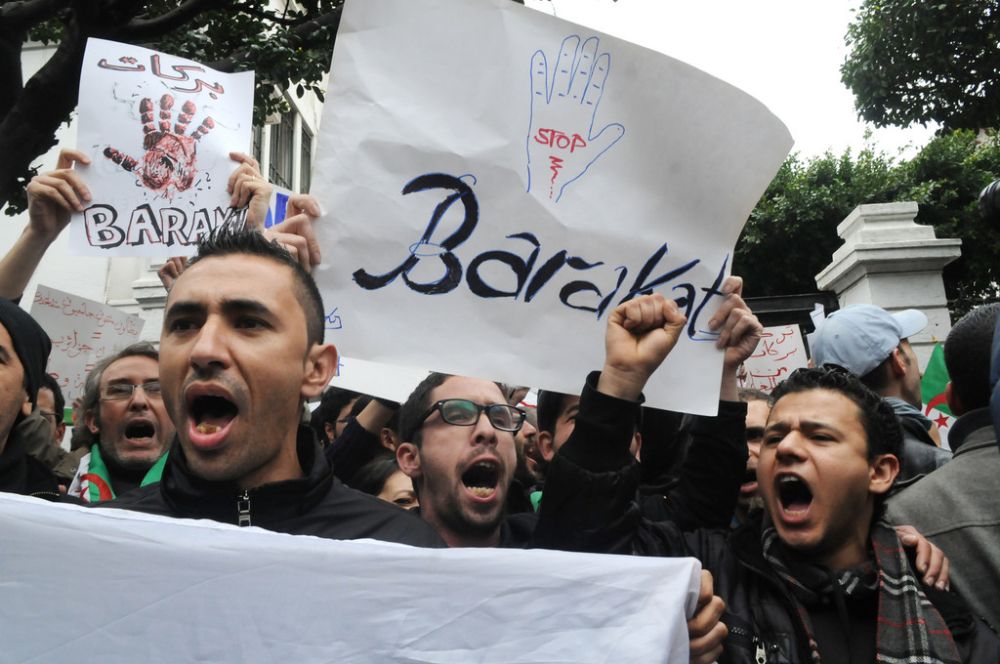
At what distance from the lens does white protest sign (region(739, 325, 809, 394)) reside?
14.4ft

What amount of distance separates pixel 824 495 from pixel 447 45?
1329mm

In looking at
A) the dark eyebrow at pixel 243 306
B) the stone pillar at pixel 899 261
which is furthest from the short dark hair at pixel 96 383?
the stone pillar at pixel 899 261

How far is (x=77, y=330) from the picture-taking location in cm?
447

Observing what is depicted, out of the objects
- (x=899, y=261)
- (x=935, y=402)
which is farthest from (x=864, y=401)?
(x=899, y=261)

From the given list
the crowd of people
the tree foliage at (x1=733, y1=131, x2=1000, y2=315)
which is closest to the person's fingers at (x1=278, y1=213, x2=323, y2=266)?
the crowd of people

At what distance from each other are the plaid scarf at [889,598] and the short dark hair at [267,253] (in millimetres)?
1054

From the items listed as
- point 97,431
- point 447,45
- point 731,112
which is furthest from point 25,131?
point 731,112

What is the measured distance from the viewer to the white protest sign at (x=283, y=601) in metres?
1.25

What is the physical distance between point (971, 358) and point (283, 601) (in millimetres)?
1919

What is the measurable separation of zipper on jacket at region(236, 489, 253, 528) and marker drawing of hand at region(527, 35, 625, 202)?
3.28 ft

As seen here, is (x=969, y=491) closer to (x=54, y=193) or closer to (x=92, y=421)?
(x=54, y=193)

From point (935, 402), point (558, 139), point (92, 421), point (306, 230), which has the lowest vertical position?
point (92, 421)

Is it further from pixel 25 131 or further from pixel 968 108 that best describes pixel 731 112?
pixel 968 108

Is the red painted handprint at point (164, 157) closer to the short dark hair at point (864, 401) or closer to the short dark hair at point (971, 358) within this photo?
the short dark hair at point (864, 401)
